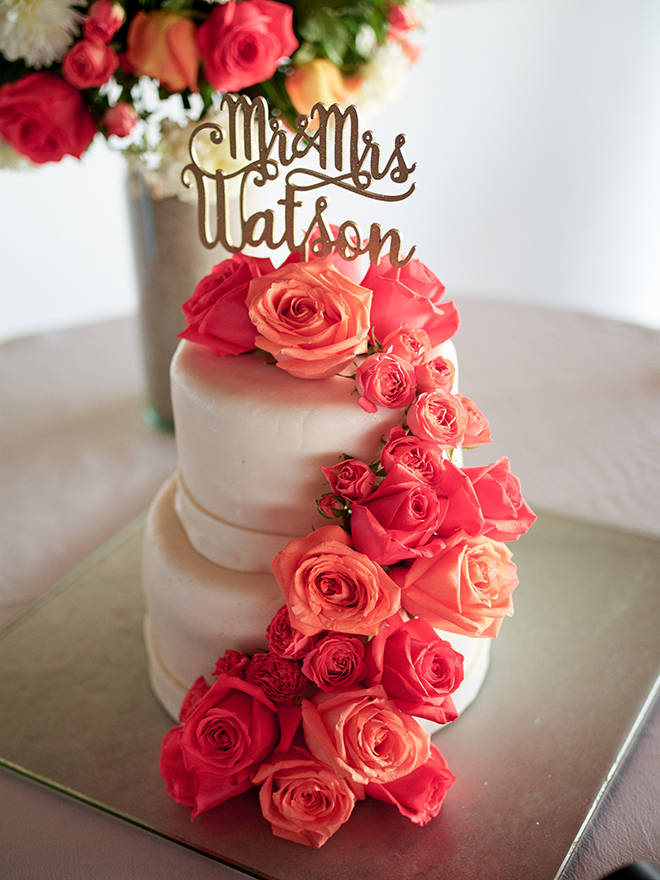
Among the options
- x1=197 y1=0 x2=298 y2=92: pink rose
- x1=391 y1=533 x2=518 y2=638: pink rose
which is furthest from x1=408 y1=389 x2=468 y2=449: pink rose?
x1=197 y1=0 x2=298 y2=92: pink rose

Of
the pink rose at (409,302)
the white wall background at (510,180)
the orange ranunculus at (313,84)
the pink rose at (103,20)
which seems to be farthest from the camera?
the white wall background at (510,180)

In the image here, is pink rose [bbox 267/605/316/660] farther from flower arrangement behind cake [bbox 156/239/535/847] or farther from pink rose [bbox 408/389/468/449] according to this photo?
pink rose [bbox 408/389/468/449]

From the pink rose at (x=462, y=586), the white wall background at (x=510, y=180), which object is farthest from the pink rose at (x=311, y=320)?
the white wall background at (x=510, y=180)

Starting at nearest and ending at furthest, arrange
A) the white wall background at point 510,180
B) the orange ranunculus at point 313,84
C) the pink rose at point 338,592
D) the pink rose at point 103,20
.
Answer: the pink rose at point 338,592 < the pink rose at point 103,20 < the orange ranunculus at point 313,84 < the white wall background at point 510,180

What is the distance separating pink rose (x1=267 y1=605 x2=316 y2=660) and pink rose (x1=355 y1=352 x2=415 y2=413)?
0.26 meters

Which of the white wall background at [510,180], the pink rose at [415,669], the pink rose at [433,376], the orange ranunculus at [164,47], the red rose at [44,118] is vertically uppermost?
the orange ranunculus at [164,47]

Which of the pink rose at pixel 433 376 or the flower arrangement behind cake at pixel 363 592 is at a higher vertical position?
the pink rose at pixel 433 376

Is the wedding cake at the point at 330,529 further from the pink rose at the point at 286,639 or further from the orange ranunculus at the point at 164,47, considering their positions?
the orange ranunculus at the point at 164,47

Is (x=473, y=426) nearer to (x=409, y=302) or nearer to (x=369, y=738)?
(x=409, y=302)

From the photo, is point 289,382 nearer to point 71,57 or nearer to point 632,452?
point 71,57

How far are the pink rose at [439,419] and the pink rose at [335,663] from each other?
0.81ft

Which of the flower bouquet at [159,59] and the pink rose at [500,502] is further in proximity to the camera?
the flower bouquet at [159,59]

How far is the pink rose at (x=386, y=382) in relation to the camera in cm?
99

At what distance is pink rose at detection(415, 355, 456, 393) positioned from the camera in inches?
40.4
